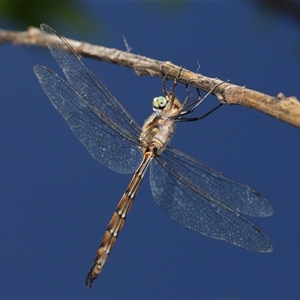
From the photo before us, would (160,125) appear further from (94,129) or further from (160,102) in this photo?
(94,129)

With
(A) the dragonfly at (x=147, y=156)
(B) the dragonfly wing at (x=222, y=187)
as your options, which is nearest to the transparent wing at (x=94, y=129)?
(A) the dragonfly at (x=147, y=156)

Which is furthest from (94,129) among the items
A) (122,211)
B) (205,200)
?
(205,200)

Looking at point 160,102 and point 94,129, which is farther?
point 94,129

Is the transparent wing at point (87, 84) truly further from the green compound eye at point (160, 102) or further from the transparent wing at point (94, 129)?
the green compound eye at point (160, 102)

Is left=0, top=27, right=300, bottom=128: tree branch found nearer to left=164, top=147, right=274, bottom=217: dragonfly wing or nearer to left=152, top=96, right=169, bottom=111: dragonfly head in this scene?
left=152, top=96, right=169, bottom=111: dragonfly head

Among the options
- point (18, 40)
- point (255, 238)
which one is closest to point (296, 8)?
point (18, 40)

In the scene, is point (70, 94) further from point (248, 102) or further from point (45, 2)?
point (45, 2)
